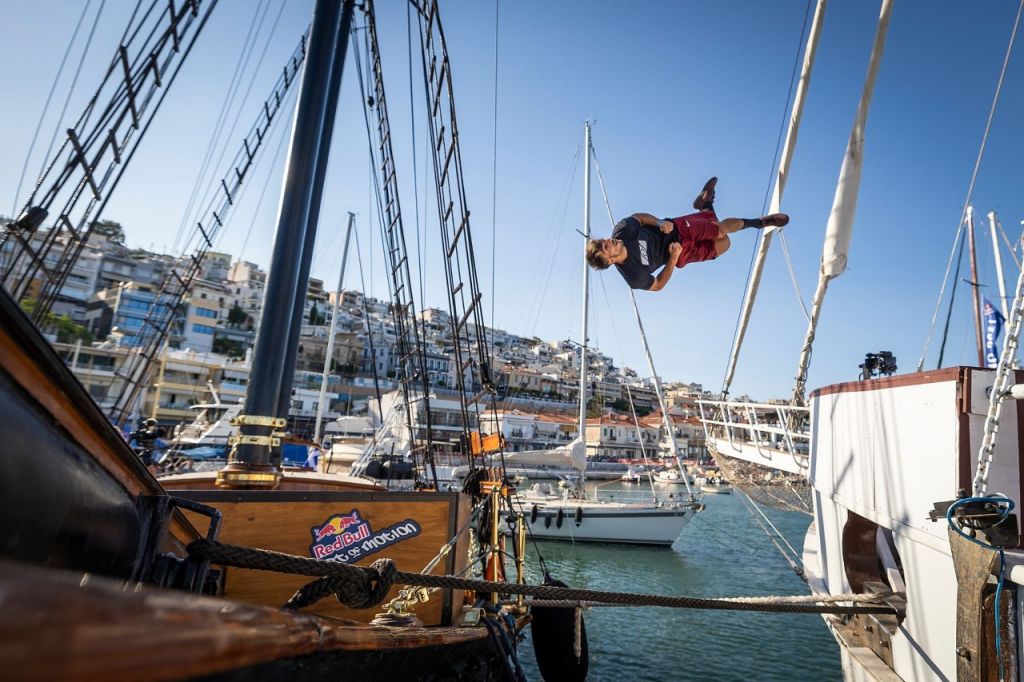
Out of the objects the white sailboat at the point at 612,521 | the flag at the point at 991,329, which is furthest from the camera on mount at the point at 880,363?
the white sailboat at the point at 612,521

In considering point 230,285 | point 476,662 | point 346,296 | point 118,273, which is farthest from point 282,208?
point 346,296

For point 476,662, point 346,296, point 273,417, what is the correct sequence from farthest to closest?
point 346,296 < point 273,417 < point 476,662

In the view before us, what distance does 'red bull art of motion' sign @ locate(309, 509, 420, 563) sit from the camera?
328 cm

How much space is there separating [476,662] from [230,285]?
236 ft

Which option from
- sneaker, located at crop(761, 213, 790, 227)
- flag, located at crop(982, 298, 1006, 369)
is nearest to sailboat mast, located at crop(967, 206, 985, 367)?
flag, located at crop(982, 298, 1006, 369)

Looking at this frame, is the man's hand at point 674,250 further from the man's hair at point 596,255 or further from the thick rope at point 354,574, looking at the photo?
the thick rope at point 354,574

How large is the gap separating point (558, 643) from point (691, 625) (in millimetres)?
5475

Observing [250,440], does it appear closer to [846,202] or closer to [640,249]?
[640,249]

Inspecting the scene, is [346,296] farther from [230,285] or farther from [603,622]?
[603,622]

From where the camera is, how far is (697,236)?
4.38 metres

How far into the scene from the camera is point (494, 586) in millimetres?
1906

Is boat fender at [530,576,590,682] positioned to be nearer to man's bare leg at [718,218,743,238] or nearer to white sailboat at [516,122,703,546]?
man's bare leg at [718,218,743,238]

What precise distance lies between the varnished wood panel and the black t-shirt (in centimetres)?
219

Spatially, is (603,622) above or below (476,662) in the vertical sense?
below
